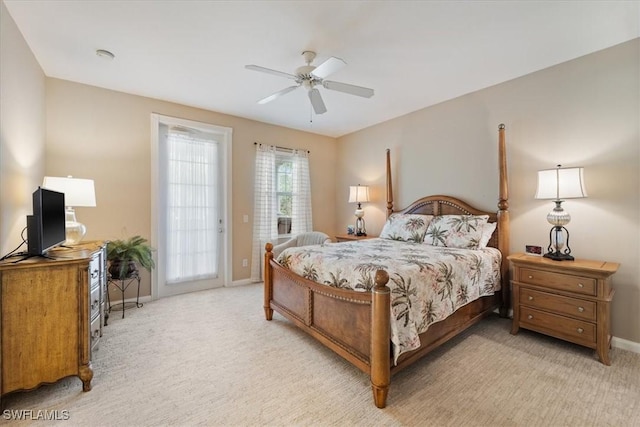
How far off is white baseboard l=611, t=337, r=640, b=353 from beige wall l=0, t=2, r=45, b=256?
507 cm

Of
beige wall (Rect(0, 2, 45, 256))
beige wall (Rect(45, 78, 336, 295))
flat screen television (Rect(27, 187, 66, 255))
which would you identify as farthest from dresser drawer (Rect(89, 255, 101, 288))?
beige wall (Rect(45, 78, 336, 295))

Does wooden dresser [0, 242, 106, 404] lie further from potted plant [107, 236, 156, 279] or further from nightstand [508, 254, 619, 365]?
nightstand [508, 254, 619, 365]

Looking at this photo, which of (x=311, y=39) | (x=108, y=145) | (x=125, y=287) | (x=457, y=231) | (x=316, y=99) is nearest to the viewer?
(x=311, y=39)

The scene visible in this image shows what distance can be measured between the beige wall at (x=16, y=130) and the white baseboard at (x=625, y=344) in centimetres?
507

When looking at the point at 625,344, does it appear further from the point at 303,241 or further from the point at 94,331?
the point at 94,331

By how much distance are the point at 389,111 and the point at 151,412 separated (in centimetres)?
426

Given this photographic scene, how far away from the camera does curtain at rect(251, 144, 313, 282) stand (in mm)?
4570

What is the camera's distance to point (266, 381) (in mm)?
1993

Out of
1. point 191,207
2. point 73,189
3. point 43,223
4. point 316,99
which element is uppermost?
point 316,99

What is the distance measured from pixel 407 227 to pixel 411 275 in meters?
1.77

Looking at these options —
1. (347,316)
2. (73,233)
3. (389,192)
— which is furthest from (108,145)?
(389,192)

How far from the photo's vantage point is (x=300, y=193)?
200 inches

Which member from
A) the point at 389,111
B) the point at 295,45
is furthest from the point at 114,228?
the point at 389,111

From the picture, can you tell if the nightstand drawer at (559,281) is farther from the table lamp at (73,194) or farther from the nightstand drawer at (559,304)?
the table lamp at (73,194)
